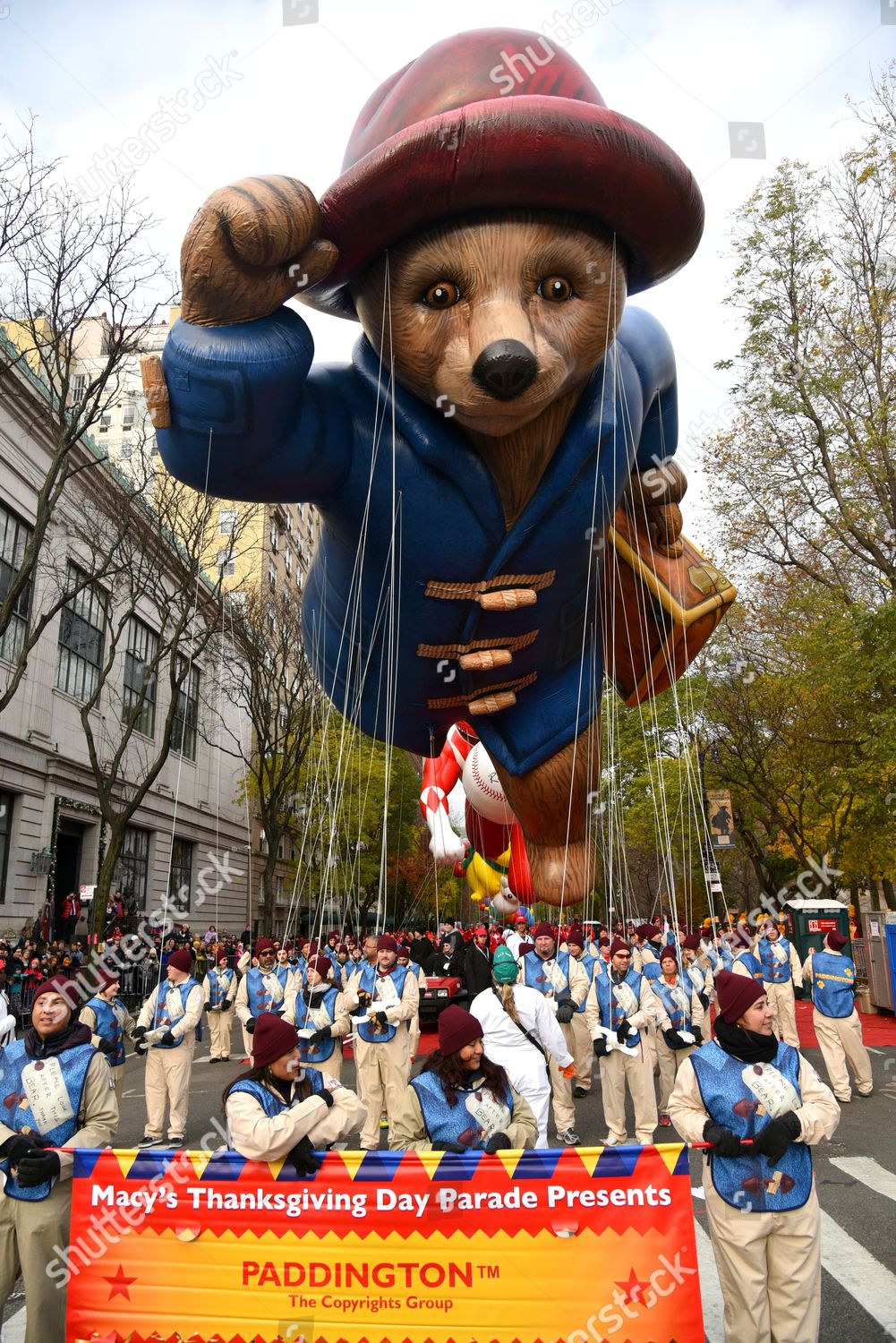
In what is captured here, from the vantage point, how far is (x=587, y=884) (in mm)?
6832

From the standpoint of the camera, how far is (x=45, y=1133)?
397 centimetres

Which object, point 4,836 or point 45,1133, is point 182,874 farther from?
point 45,1133

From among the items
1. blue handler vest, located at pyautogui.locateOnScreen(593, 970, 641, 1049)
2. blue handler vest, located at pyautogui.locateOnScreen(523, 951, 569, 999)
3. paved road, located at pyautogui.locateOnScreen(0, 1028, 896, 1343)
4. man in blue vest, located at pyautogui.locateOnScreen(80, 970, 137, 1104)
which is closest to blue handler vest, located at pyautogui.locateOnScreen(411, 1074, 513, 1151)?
paved road, located at pyautogui.locateOnScreen(0, 1028, 896, 1343)

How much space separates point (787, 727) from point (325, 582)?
18446mm

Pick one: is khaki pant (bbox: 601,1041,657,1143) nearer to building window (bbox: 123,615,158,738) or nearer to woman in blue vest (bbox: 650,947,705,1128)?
woman in blue vest (bbox: 650,947,705,1128)

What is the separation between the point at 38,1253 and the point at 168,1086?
5.15 m

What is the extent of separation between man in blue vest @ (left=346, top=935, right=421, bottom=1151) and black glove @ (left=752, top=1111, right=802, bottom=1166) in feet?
18.2

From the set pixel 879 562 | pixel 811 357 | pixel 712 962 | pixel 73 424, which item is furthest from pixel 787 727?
pixel 73 424

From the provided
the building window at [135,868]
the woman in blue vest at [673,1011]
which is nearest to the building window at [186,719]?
the building window at [135,868]

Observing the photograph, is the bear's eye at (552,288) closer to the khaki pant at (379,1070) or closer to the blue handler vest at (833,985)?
the khaki pant at (379,1070)

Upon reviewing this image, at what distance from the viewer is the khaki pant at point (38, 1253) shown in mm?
3734

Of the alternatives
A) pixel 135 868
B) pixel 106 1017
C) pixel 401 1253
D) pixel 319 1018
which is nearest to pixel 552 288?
pixel 401 1253

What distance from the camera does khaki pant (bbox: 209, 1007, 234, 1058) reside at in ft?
44.1

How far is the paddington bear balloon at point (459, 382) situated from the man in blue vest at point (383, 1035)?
365cm
